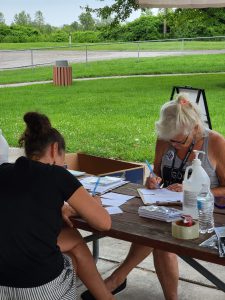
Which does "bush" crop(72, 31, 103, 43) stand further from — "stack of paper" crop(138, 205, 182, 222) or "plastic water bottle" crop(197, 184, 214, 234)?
"plastic water bottle" crop(197, 184, 214, 234)

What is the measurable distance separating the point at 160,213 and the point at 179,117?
670 millimetres

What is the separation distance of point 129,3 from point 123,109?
7.55 m

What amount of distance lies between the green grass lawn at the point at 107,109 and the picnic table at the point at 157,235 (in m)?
4.66

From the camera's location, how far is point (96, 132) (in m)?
9.37

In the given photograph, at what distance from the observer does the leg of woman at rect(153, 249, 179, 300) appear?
10.7 ft

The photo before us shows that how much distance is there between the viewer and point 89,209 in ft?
8.04

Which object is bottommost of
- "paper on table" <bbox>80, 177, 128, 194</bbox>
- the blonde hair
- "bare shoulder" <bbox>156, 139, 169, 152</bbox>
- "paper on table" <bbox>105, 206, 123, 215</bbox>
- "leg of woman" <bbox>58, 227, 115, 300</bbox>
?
"leg of woman" <bbox>58, 227, 115, 300</bbox>

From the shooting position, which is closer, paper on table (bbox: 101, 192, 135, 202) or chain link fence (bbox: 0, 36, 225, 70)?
paper on table (bbox: 101, 192, 135, 202)

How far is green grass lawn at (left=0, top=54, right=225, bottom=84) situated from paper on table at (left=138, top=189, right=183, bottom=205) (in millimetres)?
17001

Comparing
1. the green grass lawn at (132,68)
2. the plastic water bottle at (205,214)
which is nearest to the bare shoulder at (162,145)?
the plastic water bottle at (205,214)

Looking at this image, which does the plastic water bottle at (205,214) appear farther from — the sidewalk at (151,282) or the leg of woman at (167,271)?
the sidewalk at (151,282)

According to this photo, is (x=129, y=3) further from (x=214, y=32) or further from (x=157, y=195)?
(x=214, y=32)

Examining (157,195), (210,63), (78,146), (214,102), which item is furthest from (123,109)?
(210,63)

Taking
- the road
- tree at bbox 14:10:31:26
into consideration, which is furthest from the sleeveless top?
tree at bbox 14:10:31:26
